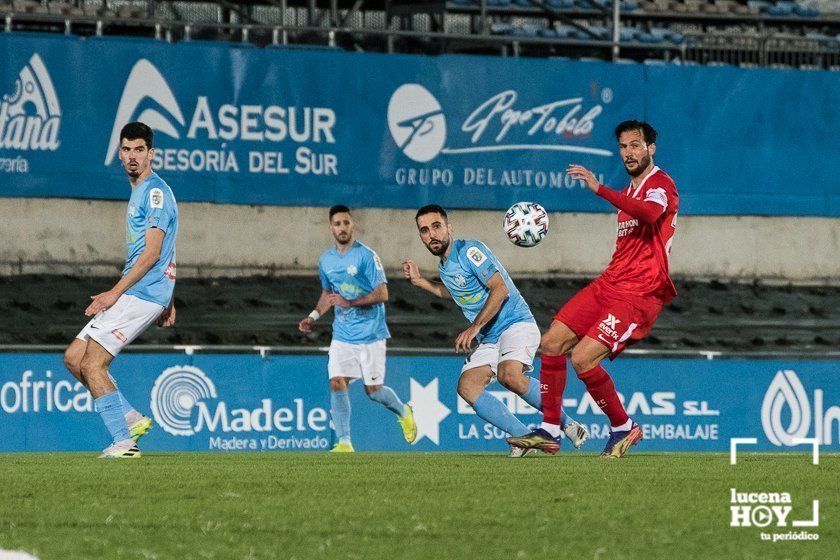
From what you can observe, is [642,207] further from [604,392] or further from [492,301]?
[492,301]

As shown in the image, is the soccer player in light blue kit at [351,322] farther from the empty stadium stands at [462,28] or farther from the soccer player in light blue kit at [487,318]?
the empty stadium stands at [462,28]

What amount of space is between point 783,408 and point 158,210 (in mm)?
9790

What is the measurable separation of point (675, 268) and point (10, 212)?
9.88m

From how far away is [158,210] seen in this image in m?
9.91

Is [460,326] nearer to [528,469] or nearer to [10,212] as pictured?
[10,212]

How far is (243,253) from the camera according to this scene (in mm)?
21562

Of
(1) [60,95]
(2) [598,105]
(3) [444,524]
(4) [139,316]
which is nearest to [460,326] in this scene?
(2) [598,105]

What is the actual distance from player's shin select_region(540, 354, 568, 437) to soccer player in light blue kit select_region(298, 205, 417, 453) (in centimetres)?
413

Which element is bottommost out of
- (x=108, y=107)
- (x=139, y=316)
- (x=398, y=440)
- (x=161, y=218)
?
(x=398, y=440)

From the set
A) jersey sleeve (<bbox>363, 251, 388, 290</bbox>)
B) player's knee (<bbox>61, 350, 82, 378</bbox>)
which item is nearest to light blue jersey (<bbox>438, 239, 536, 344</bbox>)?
jersey sleeve (<bbox>363, 251, 388, 290</bbox>)

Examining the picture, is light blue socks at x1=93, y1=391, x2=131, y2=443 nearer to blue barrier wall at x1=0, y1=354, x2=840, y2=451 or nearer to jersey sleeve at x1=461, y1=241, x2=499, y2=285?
jersey sleeve at x1=461, y1=241, x2=499, y2=285

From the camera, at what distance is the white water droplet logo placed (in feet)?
56.9

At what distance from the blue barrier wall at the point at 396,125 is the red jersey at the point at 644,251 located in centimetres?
1174

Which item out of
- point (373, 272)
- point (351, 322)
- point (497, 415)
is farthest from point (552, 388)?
point (351, 322)
